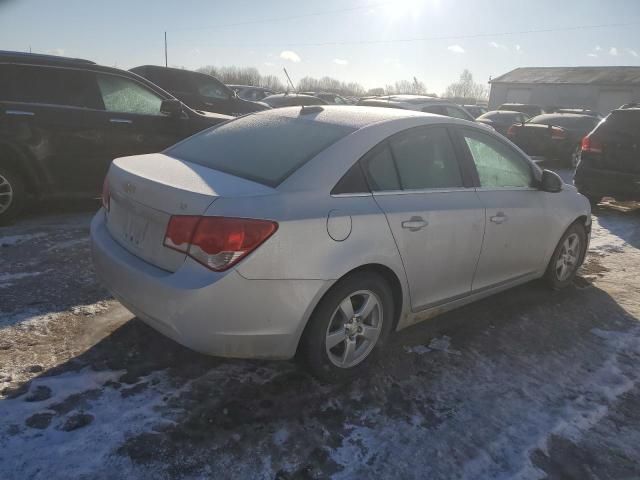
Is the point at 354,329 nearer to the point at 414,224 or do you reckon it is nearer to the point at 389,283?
the point at 389,283

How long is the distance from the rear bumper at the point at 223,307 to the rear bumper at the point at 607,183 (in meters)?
6.63

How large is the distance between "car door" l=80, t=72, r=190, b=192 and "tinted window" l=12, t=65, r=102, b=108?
0.11 meters

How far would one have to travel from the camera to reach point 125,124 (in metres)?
6.17

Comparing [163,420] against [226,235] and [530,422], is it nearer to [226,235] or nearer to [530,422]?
[226,235]

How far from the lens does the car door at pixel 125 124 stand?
5973 mm

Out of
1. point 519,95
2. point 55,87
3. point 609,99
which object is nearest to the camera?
point 55,87

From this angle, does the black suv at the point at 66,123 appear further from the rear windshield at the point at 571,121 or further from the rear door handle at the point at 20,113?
the rear windshield at the point at 571,121

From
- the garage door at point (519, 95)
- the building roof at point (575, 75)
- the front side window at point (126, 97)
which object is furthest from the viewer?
the garage door at point (519, 95)

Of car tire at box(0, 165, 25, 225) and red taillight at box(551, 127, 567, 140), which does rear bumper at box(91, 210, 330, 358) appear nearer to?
car tire at box(0, 165, 25, 225)

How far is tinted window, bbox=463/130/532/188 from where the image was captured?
A: 12.4ft

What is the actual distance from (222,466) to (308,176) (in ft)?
4.74

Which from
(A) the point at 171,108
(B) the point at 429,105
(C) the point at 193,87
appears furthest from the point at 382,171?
(C) the point at 193,87

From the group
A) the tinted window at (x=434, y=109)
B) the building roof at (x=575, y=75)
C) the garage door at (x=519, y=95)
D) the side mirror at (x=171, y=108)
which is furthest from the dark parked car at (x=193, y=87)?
the garage door at (x=519, y=95)

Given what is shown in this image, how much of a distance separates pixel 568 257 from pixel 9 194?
5446 mm
